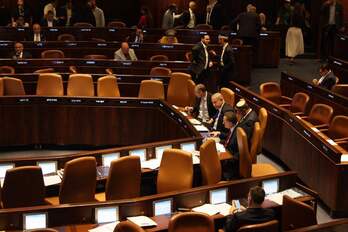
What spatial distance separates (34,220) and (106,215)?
0.68 meters

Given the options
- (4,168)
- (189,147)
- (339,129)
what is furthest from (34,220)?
(339,129)

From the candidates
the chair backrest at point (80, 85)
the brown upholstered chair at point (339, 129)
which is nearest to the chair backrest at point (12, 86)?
the chair backrest at point (80, 85)

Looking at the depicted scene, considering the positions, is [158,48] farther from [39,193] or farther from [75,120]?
[39,193]

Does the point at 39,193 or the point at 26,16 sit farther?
the point at 26,16

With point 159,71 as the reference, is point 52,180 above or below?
below

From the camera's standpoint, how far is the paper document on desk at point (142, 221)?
21.0 feet

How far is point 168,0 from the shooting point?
18719mm

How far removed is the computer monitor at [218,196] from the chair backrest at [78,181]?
4.38 feet

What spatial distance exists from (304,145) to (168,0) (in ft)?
33.7

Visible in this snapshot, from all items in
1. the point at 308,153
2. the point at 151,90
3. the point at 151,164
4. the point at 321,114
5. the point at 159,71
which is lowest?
the point at 308,153

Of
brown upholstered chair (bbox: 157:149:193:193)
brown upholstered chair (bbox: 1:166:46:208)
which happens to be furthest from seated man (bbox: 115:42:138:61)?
brown upholstered chair (bbox: 1:166:46:208)

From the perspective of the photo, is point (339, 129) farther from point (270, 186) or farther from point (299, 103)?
point (270, 186)

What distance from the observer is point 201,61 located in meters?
12.5

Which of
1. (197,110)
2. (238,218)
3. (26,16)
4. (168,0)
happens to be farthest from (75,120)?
(168,0)
